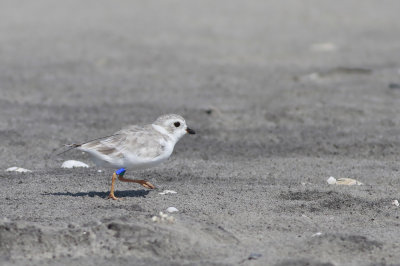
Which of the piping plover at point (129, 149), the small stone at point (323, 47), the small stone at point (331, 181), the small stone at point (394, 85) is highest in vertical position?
the piping plover at point (129, 149)

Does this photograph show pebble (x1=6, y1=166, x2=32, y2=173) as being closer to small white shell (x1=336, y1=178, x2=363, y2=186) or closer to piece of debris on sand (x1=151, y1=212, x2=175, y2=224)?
piece of debris on sand (x1=151, y1=212, x2=175, y2=224)

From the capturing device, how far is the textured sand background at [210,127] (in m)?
5.07

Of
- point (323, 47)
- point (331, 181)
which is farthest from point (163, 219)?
point (323, 47)

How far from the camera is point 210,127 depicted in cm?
975

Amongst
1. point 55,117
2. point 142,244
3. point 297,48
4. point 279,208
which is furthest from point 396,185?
point 297,48

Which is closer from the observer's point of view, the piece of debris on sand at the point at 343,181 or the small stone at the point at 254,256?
the small stone at the point at 254,256

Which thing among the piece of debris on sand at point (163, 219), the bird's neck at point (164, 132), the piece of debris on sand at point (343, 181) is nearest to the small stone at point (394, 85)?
the piece of debris on sand at point (343, 181)

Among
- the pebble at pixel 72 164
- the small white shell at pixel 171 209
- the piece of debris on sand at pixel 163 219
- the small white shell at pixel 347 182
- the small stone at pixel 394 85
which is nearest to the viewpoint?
the piece of debris on sand at pixel 163 219

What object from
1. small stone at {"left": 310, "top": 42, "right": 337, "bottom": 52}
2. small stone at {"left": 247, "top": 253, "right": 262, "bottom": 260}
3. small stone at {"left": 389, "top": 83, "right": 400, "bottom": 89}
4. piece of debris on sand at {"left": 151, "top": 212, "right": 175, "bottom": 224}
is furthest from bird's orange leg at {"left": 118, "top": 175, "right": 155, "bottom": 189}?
small stone at {"left": 310, "top": 42, "right": 337, "bottom": 52}

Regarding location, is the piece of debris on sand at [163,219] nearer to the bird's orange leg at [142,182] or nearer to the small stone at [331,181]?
the bird's orange leg at [142,182]

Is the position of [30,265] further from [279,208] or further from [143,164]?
[279,208]

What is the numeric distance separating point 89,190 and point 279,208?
1.77 m

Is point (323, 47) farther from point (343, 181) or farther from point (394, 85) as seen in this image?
point (343, 181)

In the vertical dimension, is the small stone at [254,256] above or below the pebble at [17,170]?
above
